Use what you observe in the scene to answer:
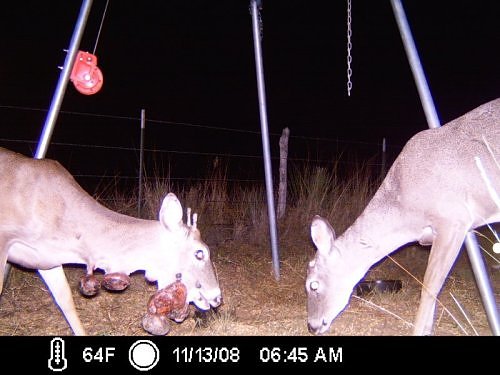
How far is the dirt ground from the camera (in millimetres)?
4934

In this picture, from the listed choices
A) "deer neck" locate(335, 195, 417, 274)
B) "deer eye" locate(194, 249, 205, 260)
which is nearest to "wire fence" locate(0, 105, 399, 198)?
"deer neck" locate(335, 195, 417, 274)

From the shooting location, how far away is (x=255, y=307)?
5.74 meters

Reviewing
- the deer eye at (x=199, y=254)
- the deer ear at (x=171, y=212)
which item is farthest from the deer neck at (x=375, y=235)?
the deer ear at (x=171, y=212)

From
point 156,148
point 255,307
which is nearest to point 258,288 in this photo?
point 255,307

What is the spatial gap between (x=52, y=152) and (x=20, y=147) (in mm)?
3577

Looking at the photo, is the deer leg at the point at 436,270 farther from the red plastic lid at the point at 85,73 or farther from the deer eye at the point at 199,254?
the red plastic lid at the point at 85,73

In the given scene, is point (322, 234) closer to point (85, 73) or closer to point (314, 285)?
point (314, 285)

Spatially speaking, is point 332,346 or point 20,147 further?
point 20,147

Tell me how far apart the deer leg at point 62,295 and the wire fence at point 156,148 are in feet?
32.1

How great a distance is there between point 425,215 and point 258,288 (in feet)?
7.77

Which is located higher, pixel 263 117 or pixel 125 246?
pixel 263 117

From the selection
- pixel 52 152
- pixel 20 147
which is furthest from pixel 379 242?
pixel 20 147

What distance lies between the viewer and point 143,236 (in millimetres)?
4531

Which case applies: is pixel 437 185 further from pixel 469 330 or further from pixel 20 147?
pixel 20 147
